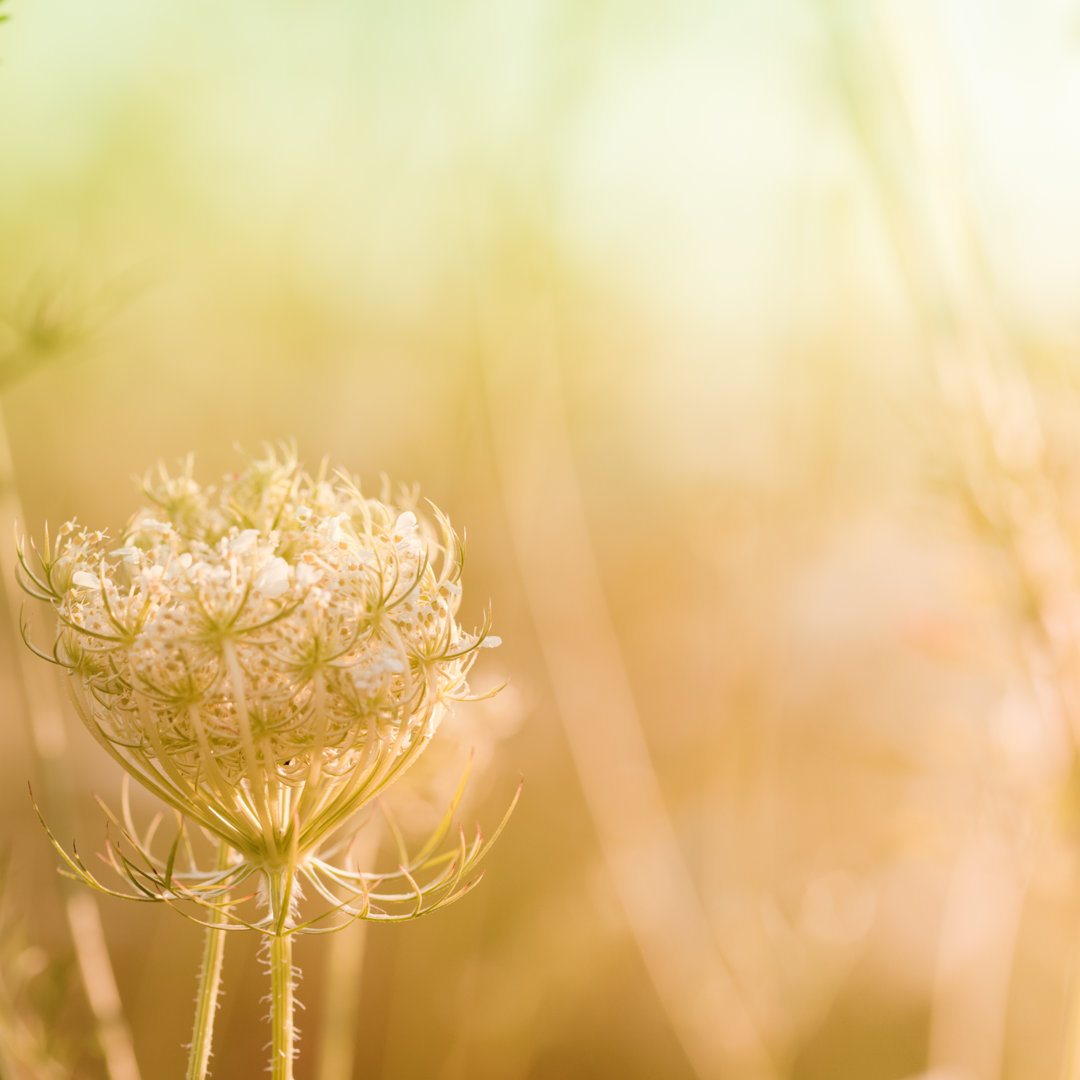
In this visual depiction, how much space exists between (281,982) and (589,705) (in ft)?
7.93

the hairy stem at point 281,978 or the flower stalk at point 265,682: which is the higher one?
the flower stalk at point 265,682

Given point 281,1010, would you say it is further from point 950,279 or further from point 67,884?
point 950,279

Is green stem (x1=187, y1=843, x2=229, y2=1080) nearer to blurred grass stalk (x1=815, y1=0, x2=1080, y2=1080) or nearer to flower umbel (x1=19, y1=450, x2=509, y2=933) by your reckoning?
flower umbel (x1=19, y1=450, x2=509, y2=933)

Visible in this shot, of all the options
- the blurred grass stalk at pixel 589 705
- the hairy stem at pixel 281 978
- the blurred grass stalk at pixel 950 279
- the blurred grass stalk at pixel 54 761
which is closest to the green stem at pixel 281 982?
the hairy stem at pixel 281 978

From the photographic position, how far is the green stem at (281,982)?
786 millimetres

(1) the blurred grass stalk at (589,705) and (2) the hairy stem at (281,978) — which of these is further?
(1) the blurred grass stalk at (589,705)

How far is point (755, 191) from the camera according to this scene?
244 cm

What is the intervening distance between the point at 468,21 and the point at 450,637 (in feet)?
6.17

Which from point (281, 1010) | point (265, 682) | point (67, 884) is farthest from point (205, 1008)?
point (67, 884)

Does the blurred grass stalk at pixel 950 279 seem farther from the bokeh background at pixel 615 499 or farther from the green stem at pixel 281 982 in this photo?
the green stem at pixel 281 982

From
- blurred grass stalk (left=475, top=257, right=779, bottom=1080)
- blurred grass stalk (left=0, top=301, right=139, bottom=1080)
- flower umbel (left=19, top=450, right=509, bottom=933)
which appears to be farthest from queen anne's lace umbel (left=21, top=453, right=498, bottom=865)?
blurred grass stalk (left=475, top=257, right=779, bottom=1080)

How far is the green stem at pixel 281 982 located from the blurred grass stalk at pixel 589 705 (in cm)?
109

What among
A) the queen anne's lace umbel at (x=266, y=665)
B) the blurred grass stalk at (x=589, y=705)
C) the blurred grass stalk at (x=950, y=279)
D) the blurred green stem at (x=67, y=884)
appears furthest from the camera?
the blurred grass stalk at (x=589, y=705)

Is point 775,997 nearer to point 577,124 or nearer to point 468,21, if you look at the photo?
point 577,124
